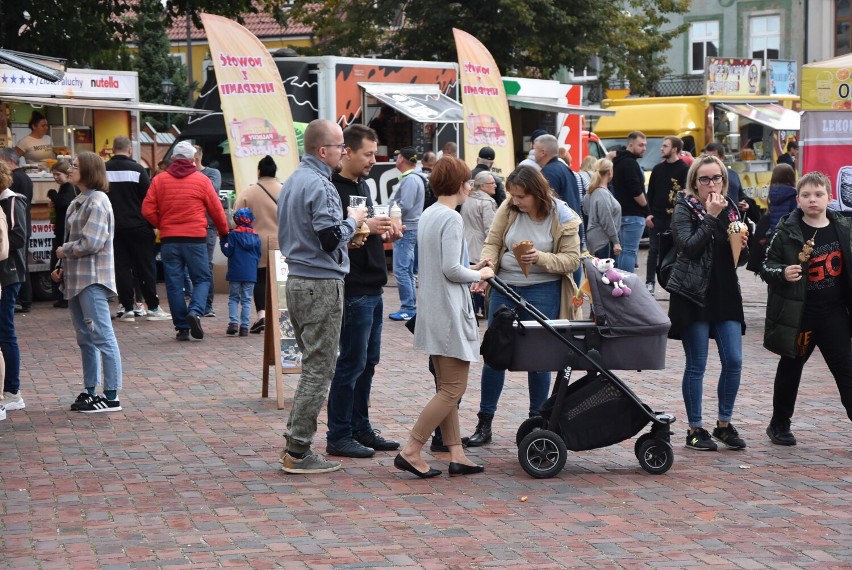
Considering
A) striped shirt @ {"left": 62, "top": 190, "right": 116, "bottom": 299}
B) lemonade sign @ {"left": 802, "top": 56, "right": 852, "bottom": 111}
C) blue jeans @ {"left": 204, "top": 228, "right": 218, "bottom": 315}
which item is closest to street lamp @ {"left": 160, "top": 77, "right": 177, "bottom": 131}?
blue jeans @ {"left": 204, "top": 228, "right": 218, "bottom": 315}

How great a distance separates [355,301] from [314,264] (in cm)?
54

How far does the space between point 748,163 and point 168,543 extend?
886 inches

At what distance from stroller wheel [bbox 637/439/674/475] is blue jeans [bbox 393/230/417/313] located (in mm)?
7114

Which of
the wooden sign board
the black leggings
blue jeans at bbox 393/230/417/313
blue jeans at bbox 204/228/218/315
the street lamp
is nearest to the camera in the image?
the black leggings

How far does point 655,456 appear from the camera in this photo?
7.20m

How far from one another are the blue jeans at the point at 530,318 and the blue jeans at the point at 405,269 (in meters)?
6.14

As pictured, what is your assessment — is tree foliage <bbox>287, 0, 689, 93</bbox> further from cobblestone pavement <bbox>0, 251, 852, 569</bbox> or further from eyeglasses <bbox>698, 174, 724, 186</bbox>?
eyeglasses <bbox>698, 174, 724, 186</bbox>

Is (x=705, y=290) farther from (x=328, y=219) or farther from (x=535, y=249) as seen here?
(x=328, y=219)

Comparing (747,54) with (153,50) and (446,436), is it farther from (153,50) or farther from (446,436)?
(446,436)

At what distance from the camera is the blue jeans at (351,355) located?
7449 millimetres

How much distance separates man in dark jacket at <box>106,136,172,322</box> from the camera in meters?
13.9

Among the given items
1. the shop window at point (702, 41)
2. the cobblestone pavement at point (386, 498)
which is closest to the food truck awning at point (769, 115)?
the cobblestone pavement at point (386, 498)

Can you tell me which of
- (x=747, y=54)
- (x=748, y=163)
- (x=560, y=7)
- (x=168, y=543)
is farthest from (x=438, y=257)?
(x=747, y=54)

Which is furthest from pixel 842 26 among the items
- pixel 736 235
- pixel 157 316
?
pixel 736 235
